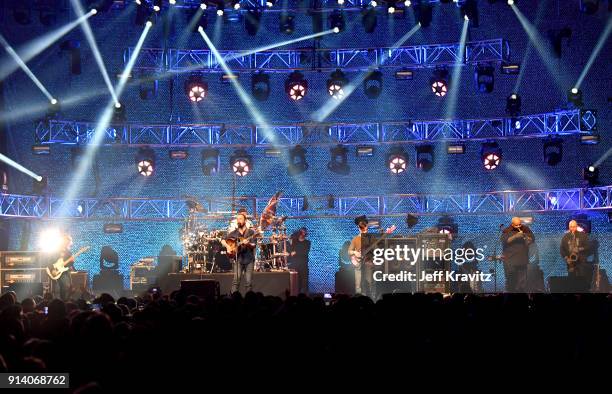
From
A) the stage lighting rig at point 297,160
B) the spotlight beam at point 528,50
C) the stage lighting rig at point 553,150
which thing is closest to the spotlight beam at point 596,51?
the spotlight beam at point 528,50

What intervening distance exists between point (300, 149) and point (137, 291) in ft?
20.7

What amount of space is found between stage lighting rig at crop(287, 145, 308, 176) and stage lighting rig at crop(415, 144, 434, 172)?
3465 mm

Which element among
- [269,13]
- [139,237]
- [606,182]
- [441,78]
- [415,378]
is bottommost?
[415,378]

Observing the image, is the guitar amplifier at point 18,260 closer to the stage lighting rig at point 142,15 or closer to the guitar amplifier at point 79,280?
the guitar amplifier at point 79,280

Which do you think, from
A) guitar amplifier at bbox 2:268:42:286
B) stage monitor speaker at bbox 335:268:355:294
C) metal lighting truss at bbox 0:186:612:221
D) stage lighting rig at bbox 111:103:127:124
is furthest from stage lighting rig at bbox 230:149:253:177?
guitar amplifier at bbox 2:268:42:286

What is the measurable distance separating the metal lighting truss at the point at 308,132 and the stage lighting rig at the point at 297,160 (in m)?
0.29

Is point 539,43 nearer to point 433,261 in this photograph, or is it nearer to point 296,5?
point 296,5

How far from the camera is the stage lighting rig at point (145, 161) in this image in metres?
24.3

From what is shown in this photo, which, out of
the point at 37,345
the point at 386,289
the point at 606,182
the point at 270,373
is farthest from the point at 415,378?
the point at 606,182

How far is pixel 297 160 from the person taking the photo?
24.1 metres

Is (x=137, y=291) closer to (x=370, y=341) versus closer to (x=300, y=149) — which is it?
(x=300, y=149)

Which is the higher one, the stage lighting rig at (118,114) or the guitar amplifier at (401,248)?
the stage lighting rig at (118,114)

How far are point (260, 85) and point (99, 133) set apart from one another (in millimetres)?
5011

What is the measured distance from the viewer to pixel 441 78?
23891 mm
